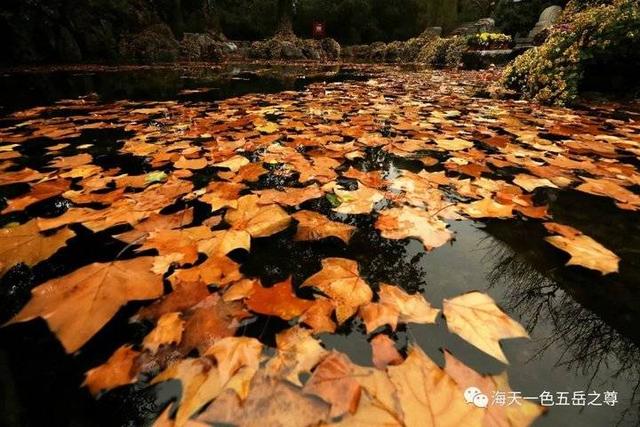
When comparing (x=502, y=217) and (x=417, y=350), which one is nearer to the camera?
(x=417, y=350)

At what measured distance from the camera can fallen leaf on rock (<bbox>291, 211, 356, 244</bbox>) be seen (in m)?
1.18

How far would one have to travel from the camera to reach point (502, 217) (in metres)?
1.31

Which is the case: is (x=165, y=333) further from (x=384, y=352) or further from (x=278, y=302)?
(x=384, y=352)

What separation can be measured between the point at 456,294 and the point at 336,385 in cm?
46

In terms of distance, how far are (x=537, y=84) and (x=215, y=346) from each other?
4.68m

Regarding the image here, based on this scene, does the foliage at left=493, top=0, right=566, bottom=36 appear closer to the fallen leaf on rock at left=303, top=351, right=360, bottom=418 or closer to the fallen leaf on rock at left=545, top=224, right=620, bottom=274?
the fallen leaf on rock at left=545, top=224, right=620, bottom=274

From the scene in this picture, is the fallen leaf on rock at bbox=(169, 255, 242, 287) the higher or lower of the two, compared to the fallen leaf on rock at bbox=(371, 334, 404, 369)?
higher

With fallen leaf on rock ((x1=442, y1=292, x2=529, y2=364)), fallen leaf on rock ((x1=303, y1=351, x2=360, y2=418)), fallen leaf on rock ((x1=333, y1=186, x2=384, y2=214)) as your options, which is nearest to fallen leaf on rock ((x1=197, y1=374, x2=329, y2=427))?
fallen leaf on rock ((x1=303, y1=351, x2=360, y2=418))

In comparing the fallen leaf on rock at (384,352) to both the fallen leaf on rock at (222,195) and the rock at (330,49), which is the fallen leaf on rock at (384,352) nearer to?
the fallen leaf on rock at (222,195)

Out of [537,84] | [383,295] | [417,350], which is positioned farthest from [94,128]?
[537,84]

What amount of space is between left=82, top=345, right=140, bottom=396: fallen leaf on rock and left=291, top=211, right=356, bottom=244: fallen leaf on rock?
0.61 metres

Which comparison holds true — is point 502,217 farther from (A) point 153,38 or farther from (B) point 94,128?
(A) point 153,38

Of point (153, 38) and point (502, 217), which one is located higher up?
point (153, 38)

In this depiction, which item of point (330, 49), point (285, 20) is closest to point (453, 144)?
point (330, 49)
